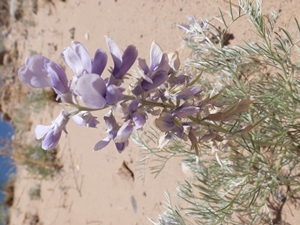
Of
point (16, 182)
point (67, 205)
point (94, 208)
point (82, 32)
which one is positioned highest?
point (82, 32)

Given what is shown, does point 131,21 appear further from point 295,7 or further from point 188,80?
point 188,80

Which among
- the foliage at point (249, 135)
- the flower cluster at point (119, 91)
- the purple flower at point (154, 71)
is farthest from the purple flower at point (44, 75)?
the foliage at point (249, 135)

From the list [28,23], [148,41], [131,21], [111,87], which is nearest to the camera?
[111,87]

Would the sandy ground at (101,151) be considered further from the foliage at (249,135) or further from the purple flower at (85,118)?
the purple flower at (85,118)

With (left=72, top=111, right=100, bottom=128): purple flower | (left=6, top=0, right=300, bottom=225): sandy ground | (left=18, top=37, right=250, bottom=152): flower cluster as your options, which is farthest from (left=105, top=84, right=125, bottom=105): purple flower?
(left=6, top=0, right=300, bottom=225): sandy ground

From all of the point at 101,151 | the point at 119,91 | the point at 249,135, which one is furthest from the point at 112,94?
the point at 101,151

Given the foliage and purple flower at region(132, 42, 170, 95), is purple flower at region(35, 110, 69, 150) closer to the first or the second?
purple flower at region(132, 42, 170, 95)

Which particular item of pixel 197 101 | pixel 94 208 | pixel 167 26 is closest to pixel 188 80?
pixel 197 101
